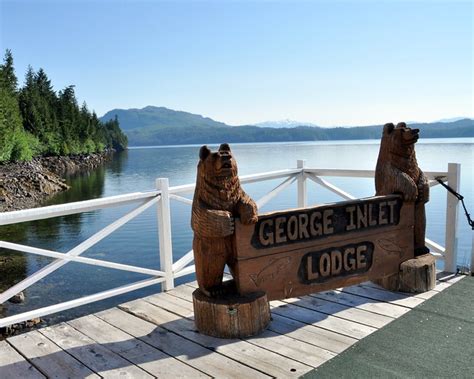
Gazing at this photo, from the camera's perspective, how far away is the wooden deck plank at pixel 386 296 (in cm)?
342

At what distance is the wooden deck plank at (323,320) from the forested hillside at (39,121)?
1131 inches

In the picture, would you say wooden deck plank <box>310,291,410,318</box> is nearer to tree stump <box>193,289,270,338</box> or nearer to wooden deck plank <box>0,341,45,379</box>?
tree stump <box>193,289,270,338</box>

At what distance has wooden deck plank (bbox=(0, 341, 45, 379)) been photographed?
99.9 inches

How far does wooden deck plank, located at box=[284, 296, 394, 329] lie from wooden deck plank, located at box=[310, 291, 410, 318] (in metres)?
0.06

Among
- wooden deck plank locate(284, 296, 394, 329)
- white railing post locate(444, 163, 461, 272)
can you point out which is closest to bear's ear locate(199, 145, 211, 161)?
wooden deck plank locate(284, 296, 394, 329)

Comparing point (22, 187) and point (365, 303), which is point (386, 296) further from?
point (22, 187)

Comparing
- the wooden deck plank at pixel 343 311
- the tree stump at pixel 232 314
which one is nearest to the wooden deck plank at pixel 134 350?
A: the tree stump at pixel 232 314

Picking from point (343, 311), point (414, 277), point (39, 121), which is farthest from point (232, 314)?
point (39, 121)

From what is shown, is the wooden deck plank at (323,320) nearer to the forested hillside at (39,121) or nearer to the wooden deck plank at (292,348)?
the wooden deck plank at (292,348)

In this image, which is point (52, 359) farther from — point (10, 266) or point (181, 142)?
point (181, 142)

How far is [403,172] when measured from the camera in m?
3.66

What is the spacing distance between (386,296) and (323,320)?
752 mm

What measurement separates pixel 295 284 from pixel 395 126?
5.56 feet

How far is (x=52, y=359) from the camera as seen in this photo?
2.72 metres
